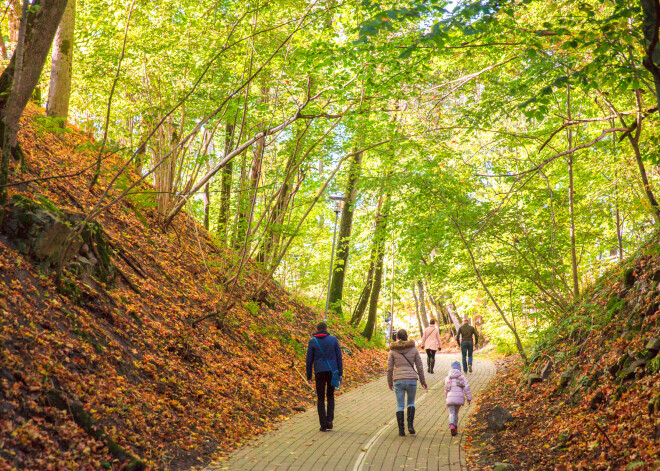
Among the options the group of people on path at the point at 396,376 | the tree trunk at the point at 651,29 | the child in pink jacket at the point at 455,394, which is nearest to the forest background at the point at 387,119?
the group of people on path at the point at 396,376

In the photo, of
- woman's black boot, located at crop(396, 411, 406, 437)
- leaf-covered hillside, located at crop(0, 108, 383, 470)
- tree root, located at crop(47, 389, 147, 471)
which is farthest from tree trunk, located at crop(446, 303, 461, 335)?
tree root, located at crop(47, 389, 147, 471)

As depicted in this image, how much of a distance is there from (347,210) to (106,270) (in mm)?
14844

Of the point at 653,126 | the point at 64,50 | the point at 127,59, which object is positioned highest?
the point at 64,50

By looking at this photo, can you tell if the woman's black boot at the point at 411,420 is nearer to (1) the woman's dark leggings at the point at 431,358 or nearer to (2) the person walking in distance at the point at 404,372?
(2) the person walking in distance at the point at 404,372

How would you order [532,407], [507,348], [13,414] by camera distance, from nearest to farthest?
[13,414]
[532,407]
[507,348]

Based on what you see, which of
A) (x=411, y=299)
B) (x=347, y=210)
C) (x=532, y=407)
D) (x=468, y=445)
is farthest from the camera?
(x=411, y=299)

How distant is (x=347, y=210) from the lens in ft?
76.2

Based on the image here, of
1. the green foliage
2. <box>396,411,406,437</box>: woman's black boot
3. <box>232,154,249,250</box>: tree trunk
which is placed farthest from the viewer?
the green foliage

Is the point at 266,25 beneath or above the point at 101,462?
above

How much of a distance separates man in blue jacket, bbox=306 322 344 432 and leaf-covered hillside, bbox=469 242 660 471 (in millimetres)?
2406

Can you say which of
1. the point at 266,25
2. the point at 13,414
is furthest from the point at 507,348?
the point at 13,414

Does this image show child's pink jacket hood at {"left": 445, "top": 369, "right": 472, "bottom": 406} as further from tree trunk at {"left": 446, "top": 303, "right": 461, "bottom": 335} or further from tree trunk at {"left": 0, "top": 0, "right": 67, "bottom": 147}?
tree trunk at {"left": 446, "top": 303, "right": 461, "bottom": 335}

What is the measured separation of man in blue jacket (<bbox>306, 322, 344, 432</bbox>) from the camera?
918 cm

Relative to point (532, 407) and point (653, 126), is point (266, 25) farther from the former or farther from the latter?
point (532, 407)
